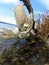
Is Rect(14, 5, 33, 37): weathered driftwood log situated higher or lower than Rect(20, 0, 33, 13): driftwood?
lower

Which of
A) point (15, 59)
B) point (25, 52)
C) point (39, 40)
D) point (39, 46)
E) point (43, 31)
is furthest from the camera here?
point (43, 31)

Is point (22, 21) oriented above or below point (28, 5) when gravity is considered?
below

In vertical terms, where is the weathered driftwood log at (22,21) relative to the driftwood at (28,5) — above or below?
below

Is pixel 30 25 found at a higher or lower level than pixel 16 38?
higher

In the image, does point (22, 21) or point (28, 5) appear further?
point (22, 21)

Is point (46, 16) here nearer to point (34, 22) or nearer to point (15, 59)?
point (34, 22)

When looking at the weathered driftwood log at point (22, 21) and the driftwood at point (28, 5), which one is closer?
the driftwood at point (28, 5)

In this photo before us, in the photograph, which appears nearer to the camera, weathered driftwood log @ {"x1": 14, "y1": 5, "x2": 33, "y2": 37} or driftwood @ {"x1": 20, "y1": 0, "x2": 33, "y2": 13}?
driftwood @ {"x1": 20, "y1": 0, "x2": 33, "y2": 13}

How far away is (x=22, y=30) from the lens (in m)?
10.5

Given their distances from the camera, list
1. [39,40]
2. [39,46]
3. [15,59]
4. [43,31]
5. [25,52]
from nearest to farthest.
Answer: [15,59] < [25,52] < [39,46] < [39,40] < [43,31]

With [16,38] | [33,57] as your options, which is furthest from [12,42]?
[33,57]

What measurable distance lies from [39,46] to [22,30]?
1.93 m

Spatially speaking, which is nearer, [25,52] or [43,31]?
[25,52]

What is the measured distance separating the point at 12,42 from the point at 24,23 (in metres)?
1.70
